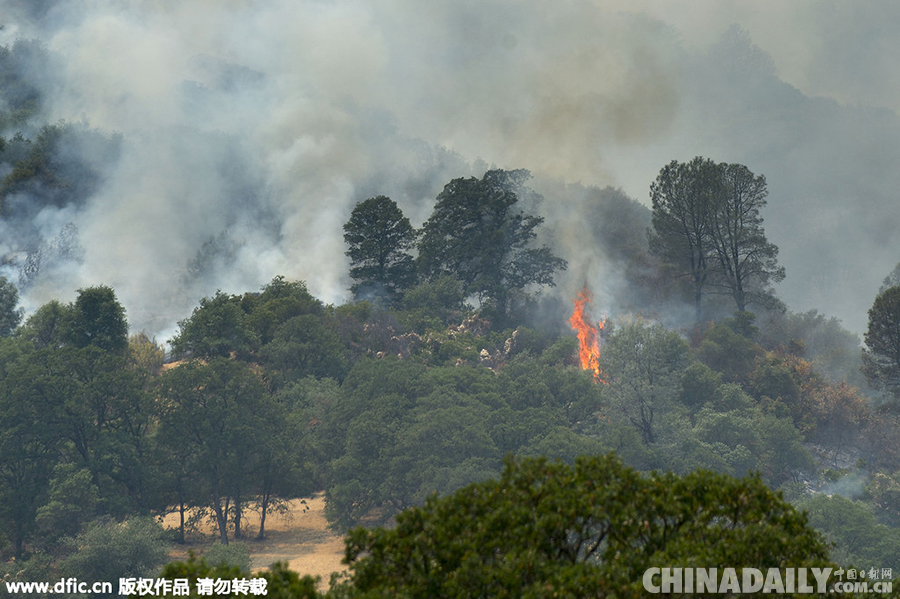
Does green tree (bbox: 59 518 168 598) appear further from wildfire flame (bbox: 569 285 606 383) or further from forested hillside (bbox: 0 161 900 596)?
wildfire flame (bbox: 569 285 606 383)

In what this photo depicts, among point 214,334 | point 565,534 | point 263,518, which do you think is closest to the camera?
point 565,534

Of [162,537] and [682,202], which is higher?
[682,202]

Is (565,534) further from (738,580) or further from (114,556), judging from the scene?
(114,556)

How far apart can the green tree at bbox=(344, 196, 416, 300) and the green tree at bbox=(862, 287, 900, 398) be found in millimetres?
40182

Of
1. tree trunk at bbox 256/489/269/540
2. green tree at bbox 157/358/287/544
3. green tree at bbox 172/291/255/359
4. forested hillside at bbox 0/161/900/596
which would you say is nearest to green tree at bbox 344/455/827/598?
forested hillside at bbox 0/161/900/596

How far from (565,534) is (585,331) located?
2588 inches

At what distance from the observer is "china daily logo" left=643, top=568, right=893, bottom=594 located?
14133mm

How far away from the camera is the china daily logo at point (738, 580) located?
14133 millimetres

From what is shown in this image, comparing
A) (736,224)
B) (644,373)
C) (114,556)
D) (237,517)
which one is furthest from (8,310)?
(736,224)

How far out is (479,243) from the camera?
8644 cm

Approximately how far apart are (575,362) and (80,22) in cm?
8792

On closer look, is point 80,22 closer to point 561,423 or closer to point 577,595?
point 561,423

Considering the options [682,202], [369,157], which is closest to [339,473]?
[682,202]

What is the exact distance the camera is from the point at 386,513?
51188mm
